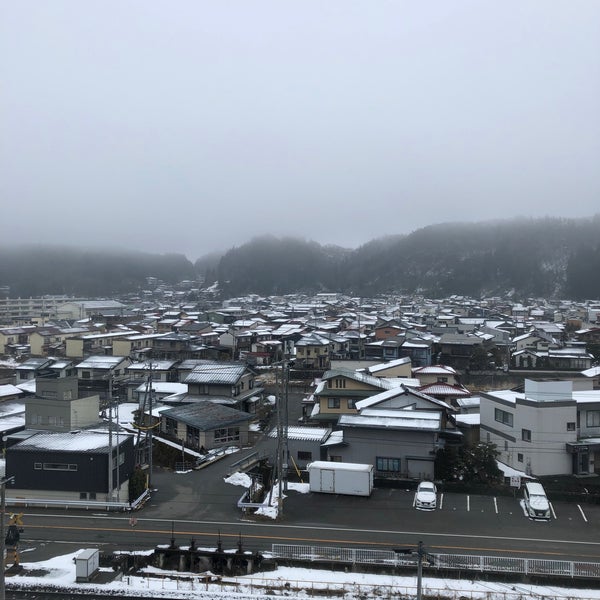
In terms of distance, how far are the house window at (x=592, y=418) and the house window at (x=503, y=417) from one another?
2.32 meters

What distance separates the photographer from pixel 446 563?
10688mm

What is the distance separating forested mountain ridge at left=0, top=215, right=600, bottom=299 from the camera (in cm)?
10475

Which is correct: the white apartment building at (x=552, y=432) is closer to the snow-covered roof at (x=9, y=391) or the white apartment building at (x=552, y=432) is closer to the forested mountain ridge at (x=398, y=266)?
the snow-covered roof at (x=9, y=391)

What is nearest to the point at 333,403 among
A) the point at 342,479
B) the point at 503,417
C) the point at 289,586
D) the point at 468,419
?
the point at 468,419

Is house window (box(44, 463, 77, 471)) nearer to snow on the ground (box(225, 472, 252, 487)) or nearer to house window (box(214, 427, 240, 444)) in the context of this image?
snow on the ground (box(225, 472, 252, 487))

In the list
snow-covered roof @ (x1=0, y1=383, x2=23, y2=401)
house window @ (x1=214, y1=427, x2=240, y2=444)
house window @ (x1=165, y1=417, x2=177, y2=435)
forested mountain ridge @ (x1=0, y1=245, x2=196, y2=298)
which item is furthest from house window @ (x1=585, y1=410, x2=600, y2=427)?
forested mountain ridge @ (x1=0, y1=245, x2=196, y2=298)

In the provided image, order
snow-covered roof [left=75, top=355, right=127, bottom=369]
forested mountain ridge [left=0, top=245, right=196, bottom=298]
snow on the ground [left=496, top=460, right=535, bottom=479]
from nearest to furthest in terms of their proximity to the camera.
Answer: snow on the ground [left=496, top=460, right=535, bottom=479]
snow-covered roof [left=75, top=355, right=127, bottom=369]
forested mountain ridge [left=0, top=245, right=196, bottom=298]

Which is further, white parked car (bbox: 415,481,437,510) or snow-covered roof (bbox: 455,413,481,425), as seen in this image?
snow-covered roof (bbox: 455,413,481,425)

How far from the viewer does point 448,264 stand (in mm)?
114438

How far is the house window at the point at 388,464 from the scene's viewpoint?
53.4 ft

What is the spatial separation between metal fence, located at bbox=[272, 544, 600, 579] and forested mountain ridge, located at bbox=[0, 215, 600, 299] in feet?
313

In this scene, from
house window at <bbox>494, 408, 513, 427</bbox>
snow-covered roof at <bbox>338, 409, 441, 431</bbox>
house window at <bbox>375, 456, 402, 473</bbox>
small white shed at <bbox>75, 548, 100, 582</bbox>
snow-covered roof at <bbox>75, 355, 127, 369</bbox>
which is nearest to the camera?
small white shed at <bbox>75, 548, 100, 582</bbox>

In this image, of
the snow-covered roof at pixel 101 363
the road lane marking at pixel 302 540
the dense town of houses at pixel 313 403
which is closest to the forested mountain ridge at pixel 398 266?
the dense town of houses at pixel 313 403

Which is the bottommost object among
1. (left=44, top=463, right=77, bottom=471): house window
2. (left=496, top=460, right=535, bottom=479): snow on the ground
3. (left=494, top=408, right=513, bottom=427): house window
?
(left=496, top=460, right=535, bottom=479): snow on the ground
